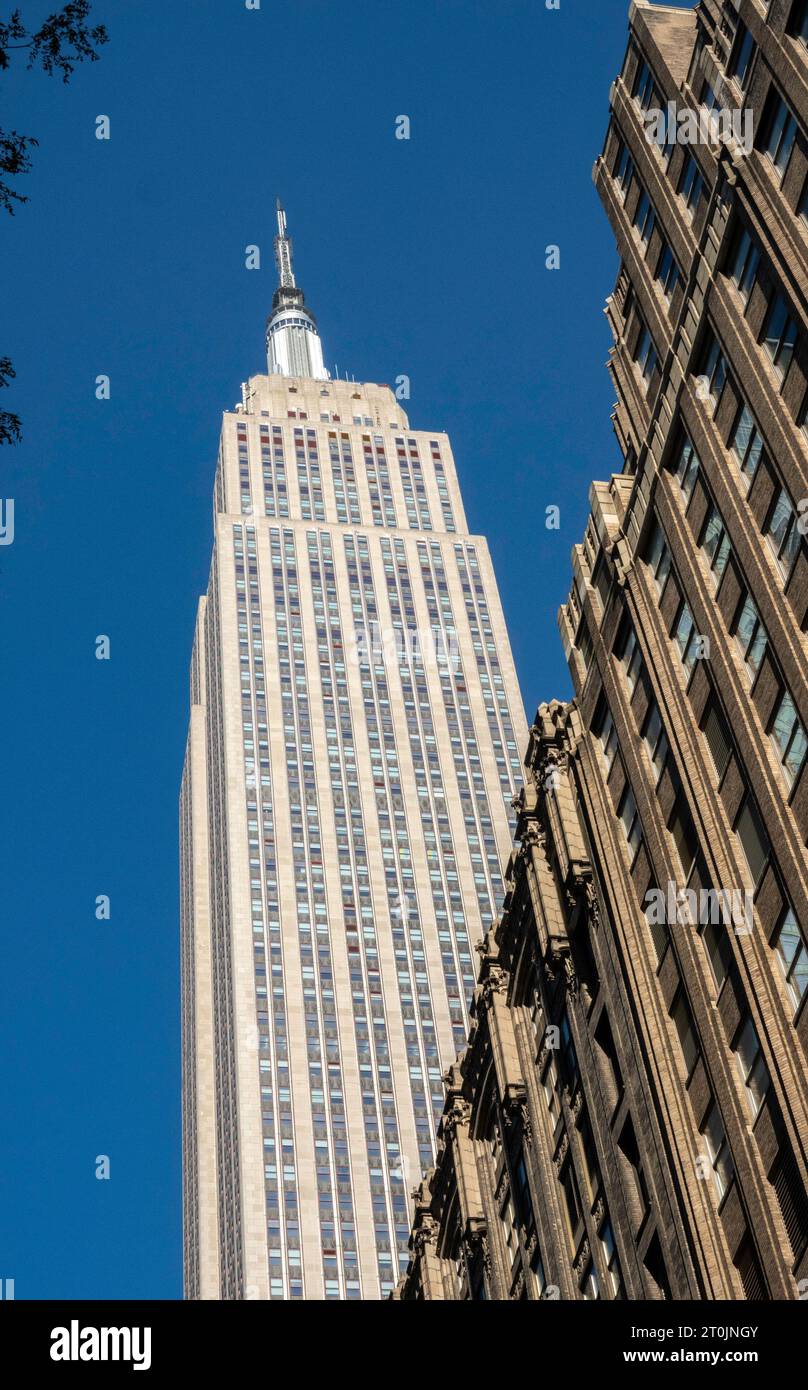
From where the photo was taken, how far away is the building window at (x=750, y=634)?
118 feet

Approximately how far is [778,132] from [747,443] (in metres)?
6.74

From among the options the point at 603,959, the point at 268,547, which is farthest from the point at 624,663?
the point at 268,547

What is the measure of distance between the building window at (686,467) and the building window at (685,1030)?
1197 centimetres

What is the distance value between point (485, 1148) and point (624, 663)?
17465 millimetres

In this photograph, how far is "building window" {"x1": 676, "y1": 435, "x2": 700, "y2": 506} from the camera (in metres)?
41.3

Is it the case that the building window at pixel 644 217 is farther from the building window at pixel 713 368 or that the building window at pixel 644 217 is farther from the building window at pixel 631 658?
the building window at pixel 631 658

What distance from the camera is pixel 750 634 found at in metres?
36.5

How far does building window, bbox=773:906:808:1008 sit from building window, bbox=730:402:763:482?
399 inches
